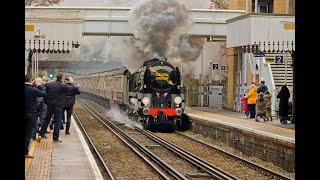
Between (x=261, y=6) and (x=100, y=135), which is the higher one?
(x=261, y=6)

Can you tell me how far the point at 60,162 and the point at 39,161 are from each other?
0.40 meters

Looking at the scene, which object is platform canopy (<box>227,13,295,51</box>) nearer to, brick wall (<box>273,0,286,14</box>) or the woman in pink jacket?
the woman in pink jacket

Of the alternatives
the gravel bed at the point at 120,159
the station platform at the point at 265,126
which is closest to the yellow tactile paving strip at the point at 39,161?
the gravel bed at the point at 120,159

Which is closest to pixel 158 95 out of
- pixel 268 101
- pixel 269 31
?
pixel 268 101

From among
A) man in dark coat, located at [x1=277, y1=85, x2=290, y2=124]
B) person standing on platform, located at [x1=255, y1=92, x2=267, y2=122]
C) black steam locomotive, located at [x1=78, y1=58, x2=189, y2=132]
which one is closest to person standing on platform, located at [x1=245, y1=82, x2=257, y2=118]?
person standing on platform, located at [x1=255, y1=92, x2=267, y2=122]

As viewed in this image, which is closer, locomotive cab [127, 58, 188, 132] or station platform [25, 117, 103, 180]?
station platform [25, 117, 103, 180]

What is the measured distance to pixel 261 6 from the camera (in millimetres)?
31938

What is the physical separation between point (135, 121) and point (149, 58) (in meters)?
2.87

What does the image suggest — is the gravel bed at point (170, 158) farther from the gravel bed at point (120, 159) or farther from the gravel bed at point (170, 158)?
the gravel bed at point (120, 159)

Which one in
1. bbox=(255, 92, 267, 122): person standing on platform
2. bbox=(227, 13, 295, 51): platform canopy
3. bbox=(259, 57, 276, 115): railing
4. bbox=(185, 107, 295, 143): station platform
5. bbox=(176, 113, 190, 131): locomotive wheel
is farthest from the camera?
bbox=(259, 57, 276, 115): railing

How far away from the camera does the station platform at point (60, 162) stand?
9219mm

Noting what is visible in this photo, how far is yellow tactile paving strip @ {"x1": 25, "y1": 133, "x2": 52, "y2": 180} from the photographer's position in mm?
8953
